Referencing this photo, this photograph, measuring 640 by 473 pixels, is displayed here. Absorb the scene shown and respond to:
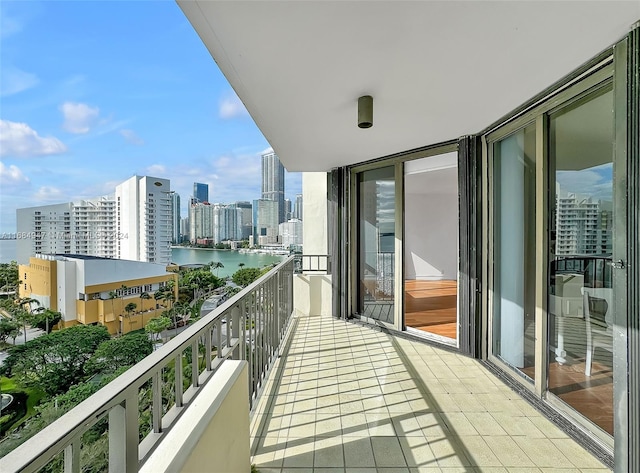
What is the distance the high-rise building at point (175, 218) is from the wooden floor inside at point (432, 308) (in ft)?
13.5

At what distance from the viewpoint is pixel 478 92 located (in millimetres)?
2238

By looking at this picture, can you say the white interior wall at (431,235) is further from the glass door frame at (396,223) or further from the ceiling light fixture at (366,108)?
the ceiling light fixture at (366,108)

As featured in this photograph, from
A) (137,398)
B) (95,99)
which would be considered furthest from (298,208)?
(95,99)

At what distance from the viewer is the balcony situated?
0.81 metres

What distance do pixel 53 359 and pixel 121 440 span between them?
2.93 m

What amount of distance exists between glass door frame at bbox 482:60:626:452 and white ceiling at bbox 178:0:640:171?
4.8 inches

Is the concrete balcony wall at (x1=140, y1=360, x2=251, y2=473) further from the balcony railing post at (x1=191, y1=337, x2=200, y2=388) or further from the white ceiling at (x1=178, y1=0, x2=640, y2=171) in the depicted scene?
the white ceiling at (x1=178, y1=0, x2=640, y2=171)

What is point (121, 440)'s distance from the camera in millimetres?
769

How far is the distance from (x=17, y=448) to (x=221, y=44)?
1.73 meters

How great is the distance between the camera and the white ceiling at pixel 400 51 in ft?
4.69

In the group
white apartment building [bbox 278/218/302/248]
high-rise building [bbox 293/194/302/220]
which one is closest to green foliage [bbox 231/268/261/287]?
white apartment building [bbox 278/218/302/248]

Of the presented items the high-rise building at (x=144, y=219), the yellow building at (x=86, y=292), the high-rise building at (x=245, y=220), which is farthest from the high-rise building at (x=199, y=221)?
the yellow building at (x=86, y=292)

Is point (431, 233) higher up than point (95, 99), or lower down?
lower down

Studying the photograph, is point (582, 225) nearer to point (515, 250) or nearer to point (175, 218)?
point (515, 250)
